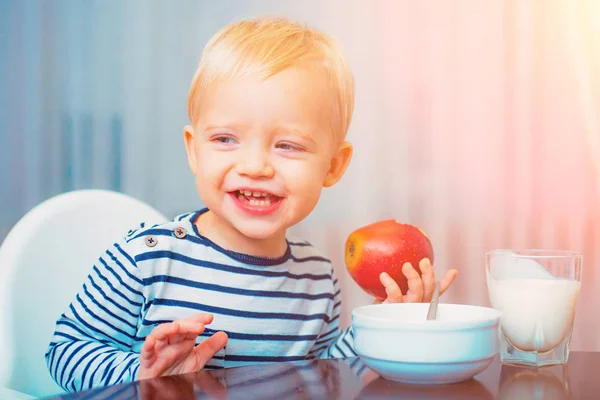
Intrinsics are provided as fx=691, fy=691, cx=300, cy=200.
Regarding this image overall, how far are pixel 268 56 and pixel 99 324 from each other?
1.64 ft

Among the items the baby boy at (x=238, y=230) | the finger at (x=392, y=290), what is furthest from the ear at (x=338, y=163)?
the finger at (x=392, y=290)

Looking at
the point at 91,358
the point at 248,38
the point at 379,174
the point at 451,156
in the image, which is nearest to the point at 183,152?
the point at 379,174

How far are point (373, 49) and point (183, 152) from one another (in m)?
0.77

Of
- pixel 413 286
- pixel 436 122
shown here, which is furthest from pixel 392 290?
pixel 436 122

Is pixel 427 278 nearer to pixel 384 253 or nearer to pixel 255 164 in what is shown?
pixel 384 253

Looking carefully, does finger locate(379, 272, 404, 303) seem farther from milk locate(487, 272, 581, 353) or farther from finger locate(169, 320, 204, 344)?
finger locate(169, 320, 204, 344)

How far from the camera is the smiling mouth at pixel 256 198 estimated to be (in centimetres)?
110

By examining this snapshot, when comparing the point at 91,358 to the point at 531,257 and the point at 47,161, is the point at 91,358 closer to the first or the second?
the point at 531,257

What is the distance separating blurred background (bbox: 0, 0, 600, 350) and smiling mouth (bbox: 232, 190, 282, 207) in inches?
50.7

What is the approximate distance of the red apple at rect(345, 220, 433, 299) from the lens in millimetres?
1199

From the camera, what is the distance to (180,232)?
1196mm

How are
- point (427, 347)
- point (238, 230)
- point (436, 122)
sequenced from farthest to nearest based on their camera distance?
point (436, 122) → point (238, 230) → point (427, 347)

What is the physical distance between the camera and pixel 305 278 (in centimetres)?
130

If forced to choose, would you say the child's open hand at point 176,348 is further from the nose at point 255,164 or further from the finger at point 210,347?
the nose at point 255,164
